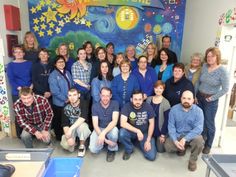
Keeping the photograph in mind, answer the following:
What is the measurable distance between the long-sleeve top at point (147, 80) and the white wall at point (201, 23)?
1077 mm

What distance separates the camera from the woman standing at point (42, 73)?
309 cm

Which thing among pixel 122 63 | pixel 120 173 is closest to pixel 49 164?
pixel 120 173

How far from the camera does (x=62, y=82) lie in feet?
10.0

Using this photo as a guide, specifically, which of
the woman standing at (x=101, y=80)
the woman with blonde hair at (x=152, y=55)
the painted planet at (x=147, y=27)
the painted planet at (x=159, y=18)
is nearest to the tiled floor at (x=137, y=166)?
the woman standing at (x=101, y=80)

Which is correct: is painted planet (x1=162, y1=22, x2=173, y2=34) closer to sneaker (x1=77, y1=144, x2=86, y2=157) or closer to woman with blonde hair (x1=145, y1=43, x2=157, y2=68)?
woman with blonde hair (x1=145, y1=43, x2=157, y2=68)

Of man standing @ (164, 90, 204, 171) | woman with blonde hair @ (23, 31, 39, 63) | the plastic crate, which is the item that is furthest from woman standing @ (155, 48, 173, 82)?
woman with blonde hair @ (23, 31, 39, 63)

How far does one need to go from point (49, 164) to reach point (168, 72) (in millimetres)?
2031

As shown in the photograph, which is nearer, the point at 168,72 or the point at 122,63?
the point at 122,63

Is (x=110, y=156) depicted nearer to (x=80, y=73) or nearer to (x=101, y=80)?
(x=101, y=80)

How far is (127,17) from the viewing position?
13.3ft

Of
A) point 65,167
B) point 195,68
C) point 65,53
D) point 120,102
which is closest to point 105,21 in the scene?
point 65,53

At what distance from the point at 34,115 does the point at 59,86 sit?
53 cm

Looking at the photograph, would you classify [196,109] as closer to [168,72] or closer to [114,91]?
[168,72]

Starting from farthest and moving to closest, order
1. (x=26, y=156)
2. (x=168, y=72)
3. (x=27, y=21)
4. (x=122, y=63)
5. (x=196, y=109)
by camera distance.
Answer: (x=27, y=21)
(x=168, y=72)
(x=122, y=63)
(x=196, y=109)
(x=26, y=156)
